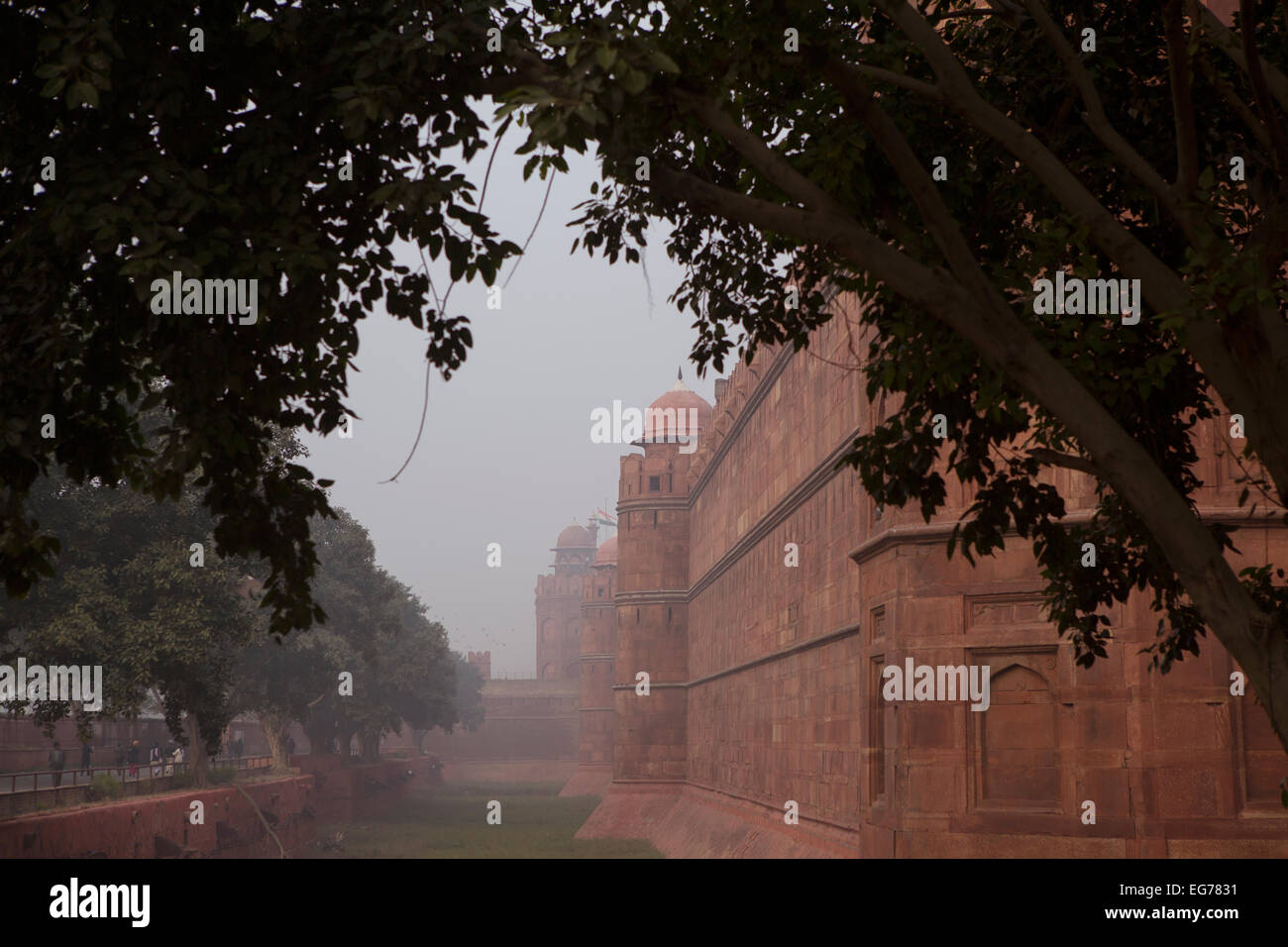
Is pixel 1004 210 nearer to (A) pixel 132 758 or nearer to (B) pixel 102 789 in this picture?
(B) pixel 102 789

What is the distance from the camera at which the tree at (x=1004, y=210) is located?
4.85 meters

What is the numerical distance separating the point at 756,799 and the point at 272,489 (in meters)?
19.2

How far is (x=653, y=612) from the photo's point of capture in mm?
37219

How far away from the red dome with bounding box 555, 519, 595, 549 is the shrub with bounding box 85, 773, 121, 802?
80.0 metres

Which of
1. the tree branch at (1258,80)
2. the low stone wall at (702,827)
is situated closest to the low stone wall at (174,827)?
the low stone wall at (702,827)

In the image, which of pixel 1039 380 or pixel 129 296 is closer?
pixel 1039 380

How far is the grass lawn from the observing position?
103ft

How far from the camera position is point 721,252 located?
729cm

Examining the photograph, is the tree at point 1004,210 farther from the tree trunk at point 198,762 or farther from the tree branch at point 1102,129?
the tree trunk at point 198,762

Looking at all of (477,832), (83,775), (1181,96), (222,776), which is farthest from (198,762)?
(1181,96)

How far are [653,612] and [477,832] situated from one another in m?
7.55

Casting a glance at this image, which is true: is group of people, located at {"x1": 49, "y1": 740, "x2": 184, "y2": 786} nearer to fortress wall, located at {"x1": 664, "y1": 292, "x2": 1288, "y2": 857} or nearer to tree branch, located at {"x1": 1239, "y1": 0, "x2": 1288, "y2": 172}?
fortress wall, located at {"x1": 664, "y1": 292, "x2": 1288, "y2": 857}
